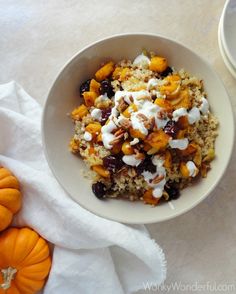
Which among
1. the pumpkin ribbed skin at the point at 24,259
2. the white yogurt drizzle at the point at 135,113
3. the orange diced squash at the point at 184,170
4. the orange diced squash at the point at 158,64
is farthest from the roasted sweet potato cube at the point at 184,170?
the pumpkin ribbed skin at the point at 24,259

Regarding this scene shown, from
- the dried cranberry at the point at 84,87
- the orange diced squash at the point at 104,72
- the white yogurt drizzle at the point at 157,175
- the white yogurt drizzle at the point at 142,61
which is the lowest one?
the white yogurt drizzle at the point at 157,175

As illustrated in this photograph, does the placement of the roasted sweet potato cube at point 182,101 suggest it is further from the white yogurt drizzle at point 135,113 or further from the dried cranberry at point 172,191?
the dried cranberry at point 172,191

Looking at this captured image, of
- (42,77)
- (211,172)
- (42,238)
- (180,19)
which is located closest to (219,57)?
(180,19)

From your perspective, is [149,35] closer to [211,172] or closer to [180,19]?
[180,19]

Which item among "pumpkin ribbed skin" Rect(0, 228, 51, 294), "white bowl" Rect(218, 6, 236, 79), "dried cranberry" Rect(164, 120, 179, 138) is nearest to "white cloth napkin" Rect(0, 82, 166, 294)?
"pumpkin ribbed skin" Rect(0, 228, 51, 294)

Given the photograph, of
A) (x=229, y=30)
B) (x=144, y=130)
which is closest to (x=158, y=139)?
(x=144, y=130)

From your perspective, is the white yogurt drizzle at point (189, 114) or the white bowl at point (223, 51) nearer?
the white yogurt drizzle at point (189, 114)

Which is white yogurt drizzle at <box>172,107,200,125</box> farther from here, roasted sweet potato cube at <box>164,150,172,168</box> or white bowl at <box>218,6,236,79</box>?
white bowl at <box>218,6,236,79</box>
